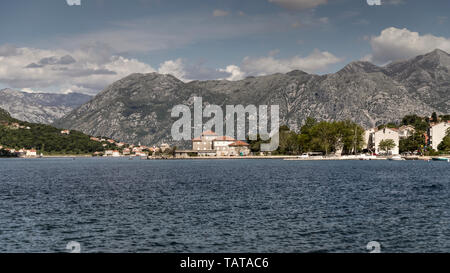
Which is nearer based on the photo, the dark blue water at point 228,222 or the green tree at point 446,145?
Result: the dark blue water at point 228,222

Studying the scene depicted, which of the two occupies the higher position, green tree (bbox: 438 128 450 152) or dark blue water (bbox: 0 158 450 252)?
green tree (bbox: 438 128 450 152)

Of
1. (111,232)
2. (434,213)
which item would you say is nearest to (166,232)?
(111,232)

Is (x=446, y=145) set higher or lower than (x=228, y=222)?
higher

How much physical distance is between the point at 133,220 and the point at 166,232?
21.1 feet

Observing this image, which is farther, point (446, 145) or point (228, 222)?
point (446, 145)

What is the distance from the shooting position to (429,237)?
1148 inches

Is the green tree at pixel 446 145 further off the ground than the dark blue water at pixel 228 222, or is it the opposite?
the green tree at pixel 446 145

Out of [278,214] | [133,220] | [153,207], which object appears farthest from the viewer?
[153,207]

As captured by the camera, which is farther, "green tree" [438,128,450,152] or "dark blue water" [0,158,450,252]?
"green tree" [438,128,450,152]
